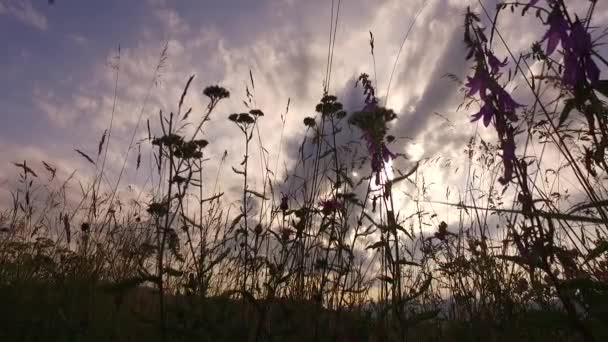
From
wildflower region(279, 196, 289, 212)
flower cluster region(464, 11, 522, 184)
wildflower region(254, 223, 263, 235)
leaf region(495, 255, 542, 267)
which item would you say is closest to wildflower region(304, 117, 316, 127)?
wildflower region(279, 196, 289, 212)

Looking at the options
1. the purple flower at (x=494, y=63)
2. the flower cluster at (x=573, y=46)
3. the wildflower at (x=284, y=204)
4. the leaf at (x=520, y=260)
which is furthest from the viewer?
the wildflower at (x=284, y=204)

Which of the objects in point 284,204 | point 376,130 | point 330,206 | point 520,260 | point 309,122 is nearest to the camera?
point 520,260

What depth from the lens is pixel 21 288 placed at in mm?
3422

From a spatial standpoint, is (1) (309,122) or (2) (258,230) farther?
(1) (309,122)

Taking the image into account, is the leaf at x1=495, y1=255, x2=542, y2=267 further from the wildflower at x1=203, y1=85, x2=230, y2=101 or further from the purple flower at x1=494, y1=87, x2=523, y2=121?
the wildflower at x1=203, y1=85, x2=230, y2=101

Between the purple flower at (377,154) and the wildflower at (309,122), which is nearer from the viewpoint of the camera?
the purple flower at (377,154)

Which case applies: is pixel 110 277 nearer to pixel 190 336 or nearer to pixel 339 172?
pixel 190 336

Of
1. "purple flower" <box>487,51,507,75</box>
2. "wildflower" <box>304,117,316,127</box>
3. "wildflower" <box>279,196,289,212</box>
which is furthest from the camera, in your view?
"wildflower" <box>304,117,316,127</box>

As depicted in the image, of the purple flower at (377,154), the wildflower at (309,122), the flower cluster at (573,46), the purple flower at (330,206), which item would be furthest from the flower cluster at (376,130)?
the flower cluster at (573,46)

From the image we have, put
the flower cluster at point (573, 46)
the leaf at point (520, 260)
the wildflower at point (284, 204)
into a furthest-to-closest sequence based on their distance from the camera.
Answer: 1. the wildflower at point (284, 204)
2. the flower cluster at point (573, 46)
3. the leaf at point (520, 260)

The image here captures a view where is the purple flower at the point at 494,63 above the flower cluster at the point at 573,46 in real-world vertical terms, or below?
above

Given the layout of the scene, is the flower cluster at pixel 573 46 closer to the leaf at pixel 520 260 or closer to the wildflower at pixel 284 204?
the leaf at pixel 520 260

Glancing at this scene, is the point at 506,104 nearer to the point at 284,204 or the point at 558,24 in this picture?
the point at 558,24

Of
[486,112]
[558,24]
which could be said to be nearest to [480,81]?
[486,112]
